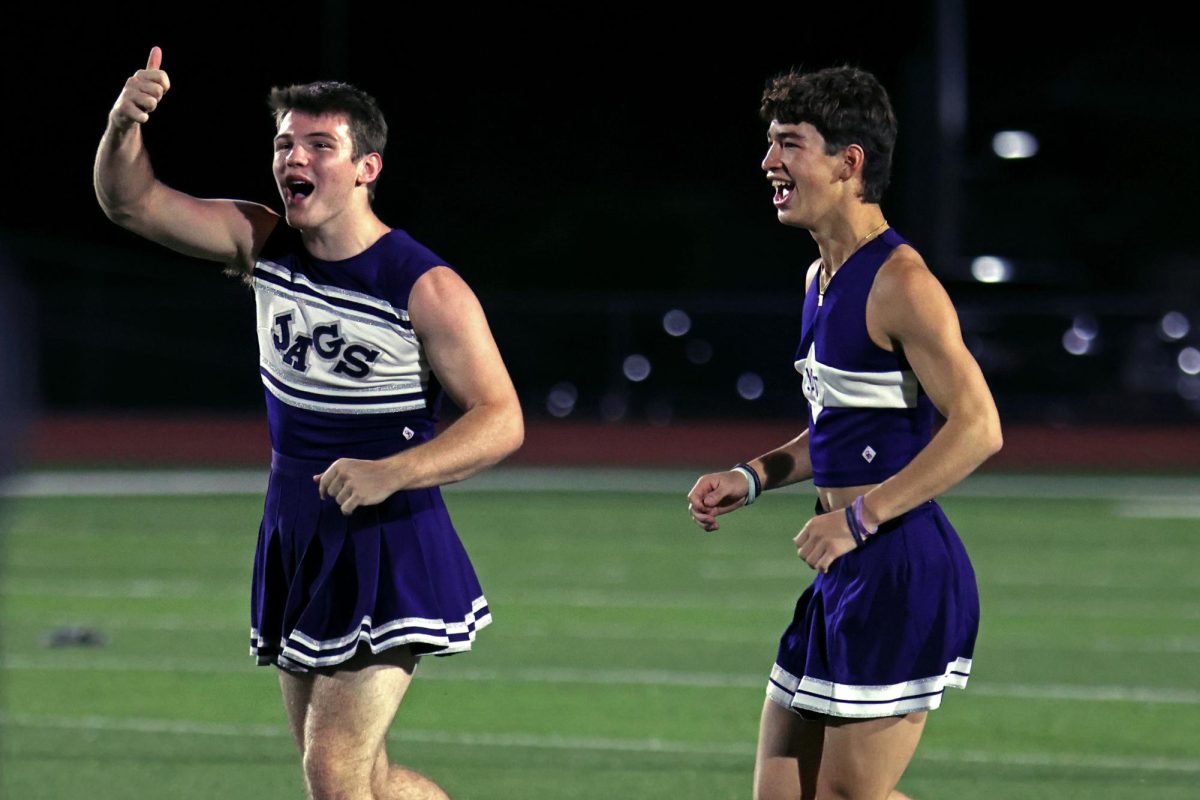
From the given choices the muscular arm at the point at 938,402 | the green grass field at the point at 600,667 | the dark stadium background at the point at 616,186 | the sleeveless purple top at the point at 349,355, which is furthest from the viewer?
the dark stadium background at the point at 616,186

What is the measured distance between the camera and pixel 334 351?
15.0 ft

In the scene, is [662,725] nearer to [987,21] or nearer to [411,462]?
[411,462]

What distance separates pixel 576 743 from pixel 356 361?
325 centimetres

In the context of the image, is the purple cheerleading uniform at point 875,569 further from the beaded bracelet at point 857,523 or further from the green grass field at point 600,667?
the green grass field at point 600,667

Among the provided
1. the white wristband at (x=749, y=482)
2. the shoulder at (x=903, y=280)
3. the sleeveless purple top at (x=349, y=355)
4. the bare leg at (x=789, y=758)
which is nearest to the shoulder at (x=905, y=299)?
the shoulder at (x=903, y=280)

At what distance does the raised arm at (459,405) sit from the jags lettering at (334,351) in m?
0.13

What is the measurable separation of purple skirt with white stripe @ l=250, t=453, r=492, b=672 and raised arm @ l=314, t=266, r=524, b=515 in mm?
251

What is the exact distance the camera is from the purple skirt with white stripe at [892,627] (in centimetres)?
424

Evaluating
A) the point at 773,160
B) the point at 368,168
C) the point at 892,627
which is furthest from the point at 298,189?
the point at 892,627

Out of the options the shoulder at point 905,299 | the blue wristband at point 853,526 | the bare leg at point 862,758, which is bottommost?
the bare leg at point 862,758

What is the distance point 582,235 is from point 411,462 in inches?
1062

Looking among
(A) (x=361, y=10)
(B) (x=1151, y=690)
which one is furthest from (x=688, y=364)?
(B) (x=1151, y=690)

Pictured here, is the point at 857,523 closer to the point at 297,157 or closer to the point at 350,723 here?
the point at 350,723

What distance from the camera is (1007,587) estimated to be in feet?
39.1
